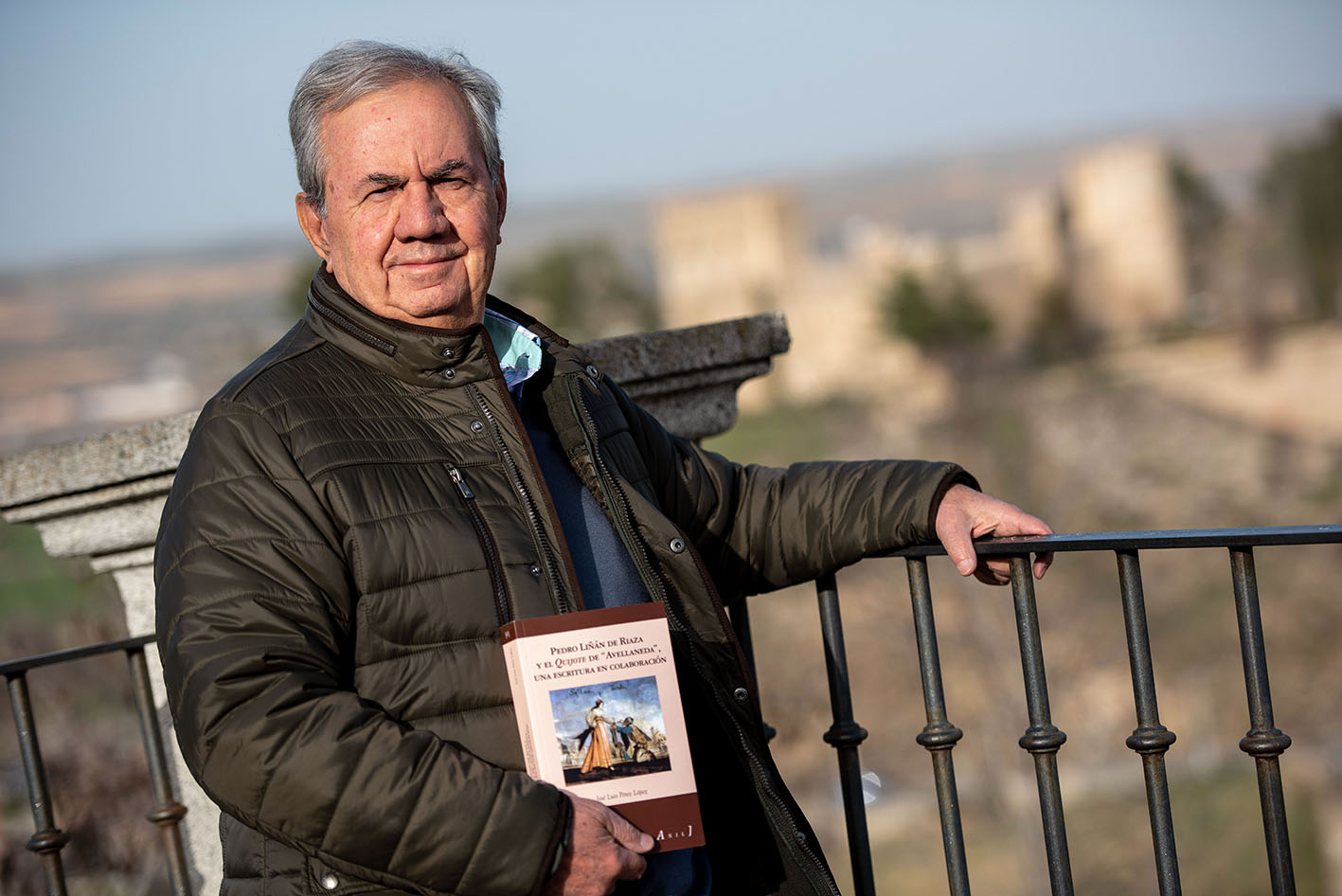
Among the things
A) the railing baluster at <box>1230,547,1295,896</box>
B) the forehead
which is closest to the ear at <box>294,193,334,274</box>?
the forehead

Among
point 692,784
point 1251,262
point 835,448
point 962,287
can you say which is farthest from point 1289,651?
point 692,784

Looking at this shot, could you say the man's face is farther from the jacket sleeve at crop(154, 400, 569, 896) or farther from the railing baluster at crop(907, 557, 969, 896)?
the railing baluster at crop(907, 557, 969, 896)

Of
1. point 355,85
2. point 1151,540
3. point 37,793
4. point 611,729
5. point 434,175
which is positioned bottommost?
point 37,793

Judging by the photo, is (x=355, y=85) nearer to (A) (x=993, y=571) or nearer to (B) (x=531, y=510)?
(B) (x=531, y=510)

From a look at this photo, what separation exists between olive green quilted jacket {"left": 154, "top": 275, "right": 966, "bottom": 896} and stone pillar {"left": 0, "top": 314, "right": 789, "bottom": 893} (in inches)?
27.7

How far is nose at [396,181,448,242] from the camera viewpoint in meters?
2.03

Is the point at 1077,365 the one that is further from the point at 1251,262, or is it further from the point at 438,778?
the point at 438,778

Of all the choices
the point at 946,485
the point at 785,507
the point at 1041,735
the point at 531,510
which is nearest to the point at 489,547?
the point at 531,510

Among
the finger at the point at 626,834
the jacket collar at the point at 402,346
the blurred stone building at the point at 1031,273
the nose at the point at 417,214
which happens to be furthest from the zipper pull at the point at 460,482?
the blurred stone building at the point at 1031,273

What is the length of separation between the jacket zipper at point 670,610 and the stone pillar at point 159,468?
790 mm

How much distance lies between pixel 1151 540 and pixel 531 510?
3.08ft

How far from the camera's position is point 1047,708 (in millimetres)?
2422

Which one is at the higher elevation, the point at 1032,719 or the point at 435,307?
the point at 435,307

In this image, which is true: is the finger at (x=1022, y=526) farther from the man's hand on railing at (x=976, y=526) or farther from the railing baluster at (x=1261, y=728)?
the railing baluster at (x=1261, y=728)
